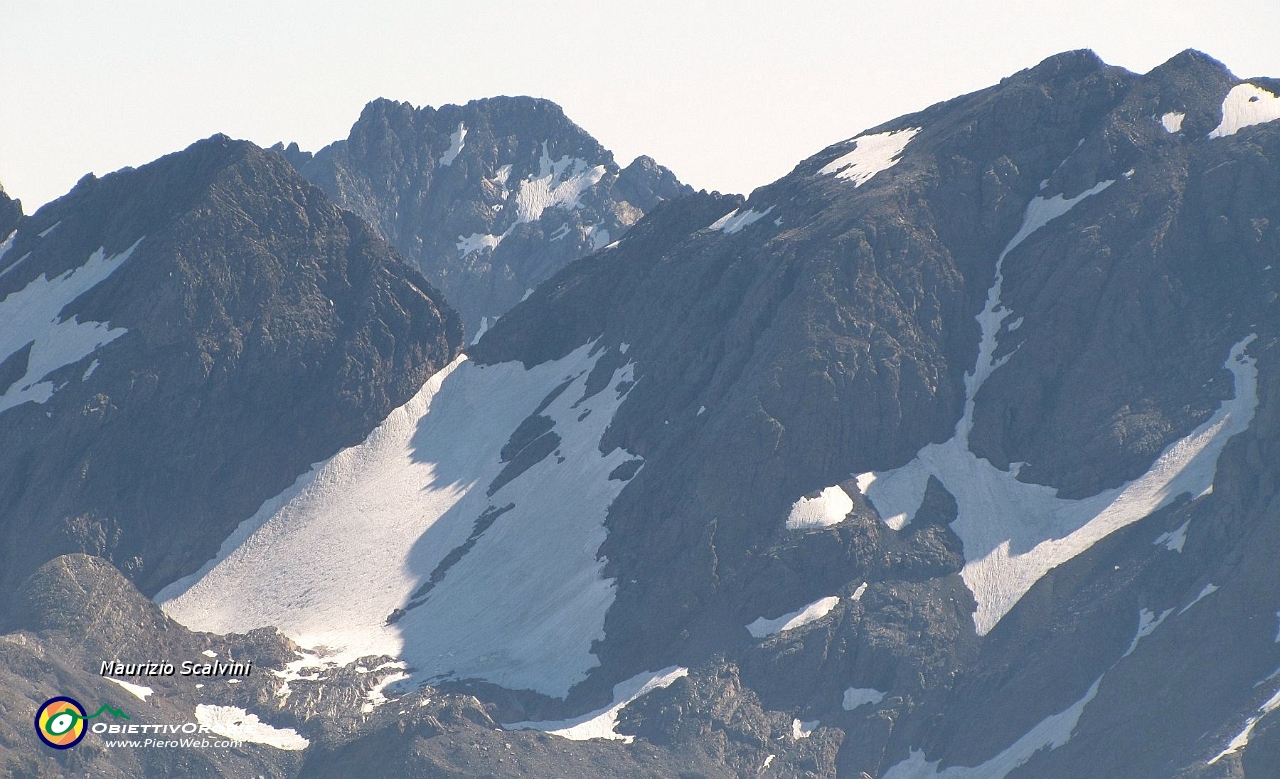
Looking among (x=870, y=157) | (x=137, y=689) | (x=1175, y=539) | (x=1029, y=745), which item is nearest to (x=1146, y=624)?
(x=1175, y=539)

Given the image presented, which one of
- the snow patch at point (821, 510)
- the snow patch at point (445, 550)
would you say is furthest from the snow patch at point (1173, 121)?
the snow patch at point (445, 550)

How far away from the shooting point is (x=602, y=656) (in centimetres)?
15412

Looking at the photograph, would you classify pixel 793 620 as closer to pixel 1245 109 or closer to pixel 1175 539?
pixel 1175 539

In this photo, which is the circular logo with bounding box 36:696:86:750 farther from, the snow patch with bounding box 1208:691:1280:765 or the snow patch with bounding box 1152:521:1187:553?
the snow patch with bounding box 1152:521:1187:553

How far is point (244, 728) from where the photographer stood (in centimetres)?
15025

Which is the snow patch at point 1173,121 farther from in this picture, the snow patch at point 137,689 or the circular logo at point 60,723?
the circular logo at point 60,723

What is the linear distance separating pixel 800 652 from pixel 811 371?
25.9 m

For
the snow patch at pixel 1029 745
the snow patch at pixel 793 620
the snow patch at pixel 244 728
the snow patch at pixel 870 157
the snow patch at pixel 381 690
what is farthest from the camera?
the snow patch at pixel 870 157

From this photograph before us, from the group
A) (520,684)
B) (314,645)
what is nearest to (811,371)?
(520,684)

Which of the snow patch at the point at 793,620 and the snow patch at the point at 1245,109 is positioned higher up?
the snow patch at the point at 1245,109

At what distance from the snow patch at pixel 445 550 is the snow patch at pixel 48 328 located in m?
23.0

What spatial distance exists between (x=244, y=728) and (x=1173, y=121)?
9629cm

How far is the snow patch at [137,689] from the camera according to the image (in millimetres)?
150125

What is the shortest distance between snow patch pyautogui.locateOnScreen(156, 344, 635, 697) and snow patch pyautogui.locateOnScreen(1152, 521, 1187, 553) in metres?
42.8
